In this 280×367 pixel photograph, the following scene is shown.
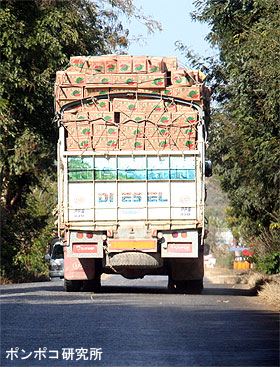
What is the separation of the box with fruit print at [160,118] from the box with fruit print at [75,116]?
1.36m

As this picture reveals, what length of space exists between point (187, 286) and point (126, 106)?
475cm

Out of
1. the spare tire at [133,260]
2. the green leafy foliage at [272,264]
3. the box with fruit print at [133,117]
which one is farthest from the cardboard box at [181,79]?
the green leafy foliage at [272,264]

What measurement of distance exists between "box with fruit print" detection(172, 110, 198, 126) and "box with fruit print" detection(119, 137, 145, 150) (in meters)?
0.84

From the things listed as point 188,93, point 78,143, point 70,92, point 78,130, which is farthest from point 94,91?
point 188,93

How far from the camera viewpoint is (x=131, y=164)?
751 inches

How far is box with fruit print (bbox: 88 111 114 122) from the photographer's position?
19375 millimetres

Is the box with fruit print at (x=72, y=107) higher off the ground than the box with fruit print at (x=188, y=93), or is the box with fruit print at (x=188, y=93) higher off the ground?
the box with fruit print at (x=188, y=93)

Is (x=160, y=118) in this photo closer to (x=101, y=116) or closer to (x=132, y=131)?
(x=132, y=131)

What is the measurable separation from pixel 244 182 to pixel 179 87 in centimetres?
772

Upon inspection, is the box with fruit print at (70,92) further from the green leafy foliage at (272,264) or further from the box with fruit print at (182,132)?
the green leafy foliage at (272,264)

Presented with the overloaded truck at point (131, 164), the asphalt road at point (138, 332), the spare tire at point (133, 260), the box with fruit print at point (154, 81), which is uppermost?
the box with fruit print at point (154, 81)

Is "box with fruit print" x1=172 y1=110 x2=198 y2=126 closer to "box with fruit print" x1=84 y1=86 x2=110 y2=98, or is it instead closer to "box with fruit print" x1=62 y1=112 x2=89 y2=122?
"box with fruit print" x1=84 y1=86 x2=110 y2=98

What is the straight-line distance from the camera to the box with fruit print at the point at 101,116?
1938 cm

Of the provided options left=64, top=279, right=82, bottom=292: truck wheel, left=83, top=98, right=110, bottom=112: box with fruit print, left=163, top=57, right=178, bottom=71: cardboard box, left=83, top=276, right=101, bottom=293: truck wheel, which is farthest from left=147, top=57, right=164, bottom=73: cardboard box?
left=64, top=279, right=82, bottom=292: truck wheel
